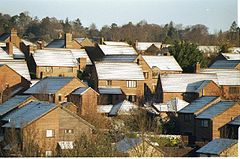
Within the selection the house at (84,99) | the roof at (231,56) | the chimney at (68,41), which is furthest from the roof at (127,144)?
the roof at (231,56)

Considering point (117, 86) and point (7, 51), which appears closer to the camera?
point (117, 86)

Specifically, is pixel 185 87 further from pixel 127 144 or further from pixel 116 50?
pixel 127 144

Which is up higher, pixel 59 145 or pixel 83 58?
pixel 83 58

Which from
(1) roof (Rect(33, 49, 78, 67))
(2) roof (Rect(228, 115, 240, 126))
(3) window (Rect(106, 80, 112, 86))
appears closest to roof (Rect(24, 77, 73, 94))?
(3) window (Rect(106, 80, 112, 86))

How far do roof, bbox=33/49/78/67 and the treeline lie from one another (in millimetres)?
10278

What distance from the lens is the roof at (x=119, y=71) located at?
17625 millimetres

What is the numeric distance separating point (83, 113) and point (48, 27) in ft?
62.1

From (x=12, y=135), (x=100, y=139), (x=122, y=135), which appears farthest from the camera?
(x=122, y=135)

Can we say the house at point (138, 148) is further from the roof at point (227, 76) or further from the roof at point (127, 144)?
the roof at point (227, 76)

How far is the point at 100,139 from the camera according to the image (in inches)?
444

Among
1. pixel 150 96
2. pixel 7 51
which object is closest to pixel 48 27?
pixel 7 51

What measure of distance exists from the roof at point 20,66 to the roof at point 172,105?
3.46m

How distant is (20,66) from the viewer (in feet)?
57.2

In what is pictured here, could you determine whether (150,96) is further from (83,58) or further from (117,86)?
(83,58)
